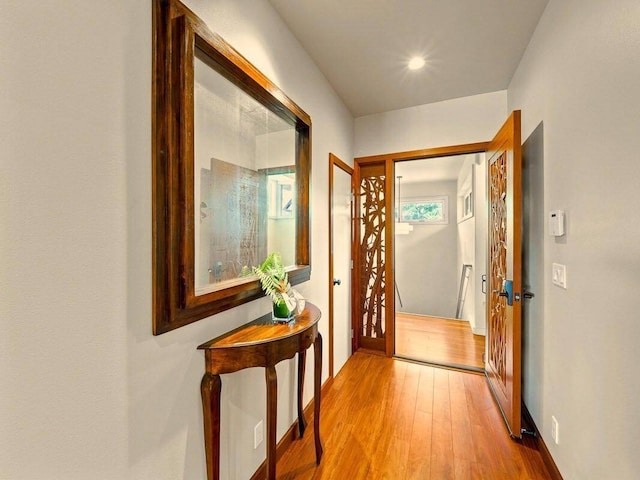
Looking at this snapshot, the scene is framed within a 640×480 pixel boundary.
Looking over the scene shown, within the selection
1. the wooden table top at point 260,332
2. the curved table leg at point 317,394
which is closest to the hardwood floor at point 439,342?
the curved table leg at point 317,394

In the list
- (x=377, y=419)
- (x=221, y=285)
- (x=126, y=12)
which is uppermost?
(x=126, y=12)

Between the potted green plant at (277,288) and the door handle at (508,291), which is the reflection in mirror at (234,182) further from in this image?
the door handle at (508,291)

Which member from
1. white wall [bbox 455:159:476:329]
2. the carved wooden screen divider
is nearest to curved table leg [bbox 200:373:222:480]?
the carved wooden screen divider

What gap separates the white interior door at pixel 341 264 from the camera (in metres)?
2.72

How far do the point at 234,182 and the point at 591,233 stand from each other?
5.36 ft

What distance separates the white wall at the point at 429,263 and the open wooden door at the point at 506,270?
123 inches

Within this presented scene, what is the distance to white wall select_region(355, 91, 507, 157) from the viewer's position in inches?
109

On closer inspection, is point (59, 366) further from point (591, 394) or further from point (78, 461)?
point (591, 394)

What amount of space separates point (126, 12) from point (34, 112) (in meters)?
0.46

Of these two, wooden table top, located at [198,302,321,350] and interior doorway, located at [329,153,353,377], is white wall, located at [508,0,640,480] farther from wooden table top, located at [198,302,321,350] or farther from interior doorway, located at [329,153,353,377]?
interior doorway, located at [329,153,353,377]

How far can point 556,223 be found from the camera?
1.57m

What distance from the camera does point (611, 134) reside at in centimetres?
112

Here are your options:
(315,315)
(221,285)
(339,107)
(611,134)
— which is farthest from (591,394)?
(339,107)

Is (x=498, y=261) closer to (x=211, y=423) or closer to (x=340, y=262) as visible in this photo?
(x=340, y=262)
